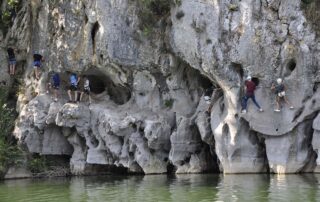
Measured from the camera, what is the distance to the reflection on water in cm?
1641

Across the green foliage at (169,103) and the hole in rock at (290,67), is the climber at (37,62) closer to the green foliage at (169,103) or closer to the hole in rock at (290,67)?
the green foliage at (169,103)

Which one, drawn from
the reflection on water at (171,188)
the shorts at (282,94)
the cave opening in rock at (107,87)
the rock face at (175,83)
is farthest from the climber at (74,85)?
the shorts at (282,94)

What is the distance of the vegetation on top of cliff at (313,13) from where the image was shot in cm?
2227

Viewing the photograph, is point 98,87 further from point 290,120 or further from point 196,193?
point 196,193

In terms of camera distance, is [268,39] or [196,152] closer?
[268,39]

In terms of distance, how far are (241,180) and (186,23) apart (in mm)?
7308

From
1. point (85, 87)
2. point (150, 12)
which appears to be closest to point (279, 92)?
point (150, 12)

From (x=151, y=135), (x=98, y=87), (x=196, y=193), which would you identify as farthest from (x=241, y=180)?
(x=98, y=87)

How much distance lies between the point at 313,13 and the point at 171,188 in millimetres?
9299

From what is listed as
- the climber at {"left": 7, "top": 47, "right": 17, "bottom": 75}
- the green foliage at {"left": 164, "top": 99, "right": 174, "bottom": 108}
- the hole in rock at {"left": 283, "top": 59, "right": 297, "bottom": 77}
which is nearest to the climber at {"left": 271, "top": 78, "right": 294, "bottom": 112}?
the hole in rock at {"left": 283, "top": 59, "right": 297, "bottom": 77}

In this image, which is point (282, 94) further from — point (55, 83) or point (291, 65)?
point (55, 83)

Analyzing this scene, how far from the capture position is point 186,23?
77.9 feet

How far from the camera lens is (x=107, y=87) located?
27.7m

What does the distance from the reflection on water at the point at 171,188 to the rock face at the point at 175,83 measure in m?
1.43
